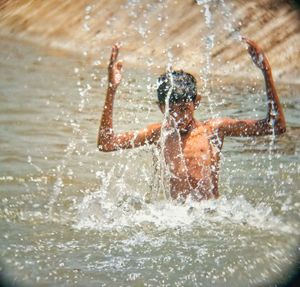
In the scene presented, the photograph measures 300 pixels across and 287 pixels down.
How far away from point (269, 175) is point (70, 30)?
7.76m

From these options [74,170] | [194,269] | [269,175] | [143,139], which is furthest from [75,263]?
[269,175]

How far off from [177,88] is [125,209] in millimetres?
1096

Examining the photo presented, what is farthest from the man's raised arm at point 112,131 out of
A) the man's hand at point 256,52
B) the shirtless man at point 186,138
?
the man's hand at point 256,52

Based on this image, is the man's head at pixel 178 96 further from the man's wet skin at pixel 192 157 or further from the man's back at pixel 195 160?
the man's back at pixel 195 160

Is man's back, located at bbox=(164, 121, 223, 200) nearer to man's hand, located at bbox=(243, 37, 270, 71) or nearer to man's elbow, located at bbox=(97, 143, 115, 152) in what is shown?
man's elbow, located at bbox=(97, 143, 115, 152)

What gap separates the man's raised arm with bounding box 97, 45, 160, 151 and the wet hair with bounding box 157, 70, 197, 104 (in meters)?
0.30

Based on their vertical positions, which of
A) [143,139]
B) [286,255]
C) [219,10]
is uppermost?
[143,139]

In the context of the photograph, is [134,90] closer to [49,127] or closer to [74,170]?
[49,127]

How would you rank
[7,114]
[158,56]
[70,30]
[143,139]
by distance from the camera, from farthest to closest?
[70,30] < [158,56] < [7,114] < [143,139]

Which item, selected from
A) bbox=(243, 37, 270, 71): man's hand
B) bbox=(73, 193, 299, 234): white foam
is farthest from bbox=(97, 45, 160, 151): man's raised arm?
bbox=(243, 37, 270, 71): man's hand

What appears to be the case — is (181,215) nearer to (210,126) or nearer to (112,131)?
(210,126)

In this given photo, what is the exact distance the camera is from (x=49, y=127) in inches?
262

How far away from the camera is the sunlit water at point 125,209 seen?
336 centimetres

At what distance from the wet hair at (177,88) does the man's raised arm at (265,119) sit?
36 centimetres
